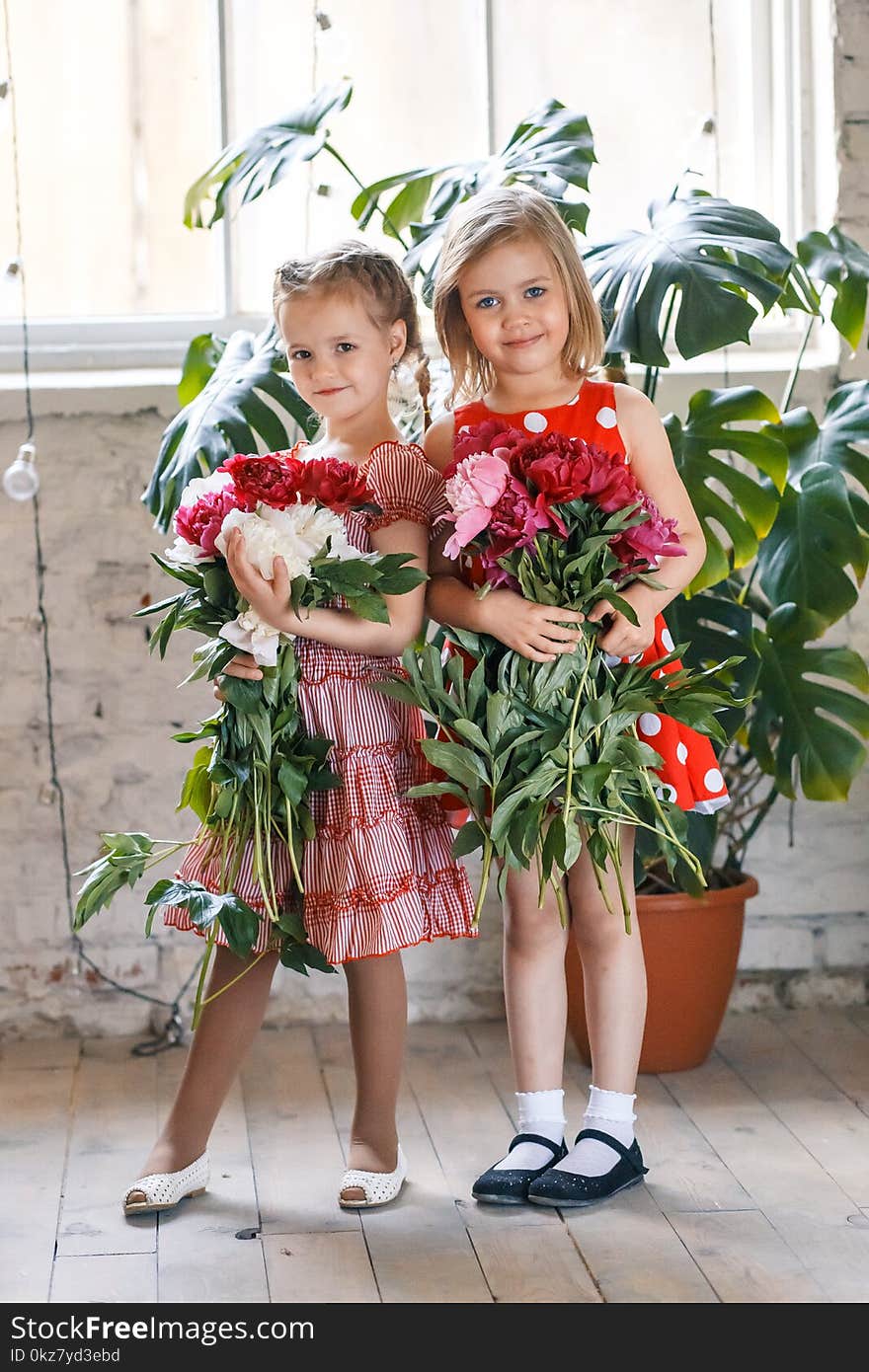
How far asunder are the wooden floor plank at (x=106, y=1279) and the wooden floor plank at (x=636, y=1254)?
0.53m

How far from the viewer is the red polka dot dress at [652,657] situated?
6.47ft

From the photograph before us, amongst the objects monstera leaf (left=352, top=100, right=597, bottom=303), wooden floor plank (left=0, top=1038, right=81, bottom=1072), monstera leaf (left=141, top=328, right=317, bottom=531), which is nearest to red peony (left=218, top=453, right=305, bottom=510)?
monstera leaf (left=141, top=328, right=317, bottom=531)

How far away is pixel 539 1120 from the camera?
6.84 feet

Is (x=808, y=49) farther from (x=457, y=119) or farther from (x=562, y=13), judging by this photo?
(x=457, y=119)

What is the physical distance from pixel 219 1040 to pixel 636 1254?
60 centimetres

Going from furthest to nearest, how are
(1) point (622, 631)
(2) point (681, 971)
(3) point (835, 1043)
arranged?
(3) point (835, 1043), (2) point (681, 971), (1) point (622, 631)

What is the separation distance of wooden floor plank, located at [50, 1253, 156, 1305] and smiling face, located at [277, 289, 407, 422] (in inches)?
43.4

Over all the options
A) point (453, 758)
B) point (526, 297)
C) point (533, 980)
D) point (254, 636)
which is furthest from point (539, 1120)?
point (526, 297)

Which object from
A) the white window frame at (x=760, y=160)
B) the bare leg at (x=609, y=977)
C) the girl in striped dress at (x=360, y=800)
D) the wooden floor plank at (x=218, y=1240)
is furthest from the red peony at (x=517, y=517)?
the white window frame at (x=760, y=160)

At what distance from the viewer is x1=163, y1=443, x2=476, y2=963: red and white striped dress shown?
193cm

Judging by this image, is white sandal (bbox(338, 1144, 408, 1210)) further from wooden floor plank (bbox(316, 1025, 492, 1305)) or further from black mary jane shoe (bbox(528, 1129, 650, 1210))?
black mary jane shoe (bbox(528, 1129, 650, 1210))

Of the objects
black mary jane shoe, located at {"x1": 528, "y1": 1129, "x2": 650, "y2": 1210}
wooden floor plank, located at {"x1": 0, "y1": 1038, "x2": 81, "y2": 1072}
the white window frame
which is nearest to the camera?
black mary jane shoe, located at {"x1": 528, "y1": 1129, "x2": 650, "y2": 1210}

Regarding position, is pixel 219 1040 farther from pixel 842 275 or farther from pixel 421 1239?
pixel 842 275

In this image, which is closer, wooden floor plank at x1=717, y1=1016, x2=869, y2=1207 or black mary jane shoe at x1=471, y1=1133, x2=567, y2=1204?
black mary jane shoe at x1=471, y1=1133, x2=567, y2=1204
